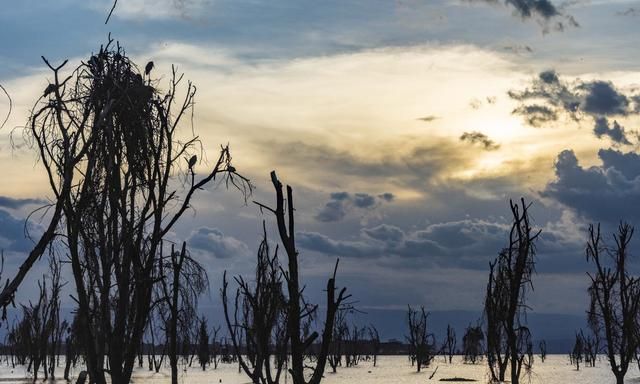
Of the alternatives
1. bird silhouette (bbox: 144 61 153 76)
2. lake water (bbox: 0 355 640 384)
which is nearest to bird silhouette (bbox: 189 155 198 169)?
bird silhouette (bbox: 144 61 153 76)

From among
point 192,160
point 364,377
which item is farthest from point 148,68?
point 364,377

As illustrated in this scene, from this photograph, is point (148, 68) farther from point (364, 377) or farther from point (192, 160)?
point (364, 377)

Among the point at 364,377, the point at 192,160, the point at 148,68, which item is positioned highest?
the point at 148,68

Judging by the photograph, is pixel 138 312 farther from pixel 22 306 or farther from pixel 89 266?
pixel 22 306

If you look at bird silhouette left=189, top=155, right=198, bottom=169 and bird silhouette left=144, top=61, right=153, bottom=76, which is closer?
bird silhouette left=144, top=61, right=153, bottom=76

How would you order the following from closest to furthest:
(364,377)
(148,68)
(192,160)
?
(148,68), (192,160), (364,377)

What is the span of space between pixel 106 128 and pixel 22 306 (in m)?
56.0

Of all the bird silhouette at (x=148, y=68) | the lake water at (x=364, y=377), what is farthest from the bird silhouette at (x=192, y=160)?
the lake water at (x=364, y=377)

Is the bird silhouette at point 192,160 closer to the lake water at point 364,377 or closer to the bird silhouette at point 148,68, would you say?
the bird silhouette at point 148,68

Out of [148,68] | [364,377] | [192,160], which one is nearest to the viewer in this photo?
[148,68]

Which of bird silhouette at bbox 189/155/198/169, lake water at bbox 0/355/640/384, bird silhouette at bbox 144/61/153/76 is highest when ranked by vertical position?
bird silhouette at bbox 144/61/153/76

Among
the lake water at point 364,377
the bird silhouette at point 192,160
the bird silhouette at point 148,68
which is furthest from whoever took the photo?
the lake water at point 364,377

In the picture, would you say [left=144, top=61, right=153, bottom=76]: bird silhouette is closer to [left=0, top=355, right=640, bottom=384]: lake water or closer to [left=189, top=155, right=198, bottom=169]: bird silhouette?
[left=189, top=155, right=198, bottom=169]: bird silhouette

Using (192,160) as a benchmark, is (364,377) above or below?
below
